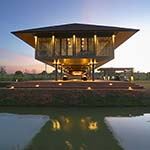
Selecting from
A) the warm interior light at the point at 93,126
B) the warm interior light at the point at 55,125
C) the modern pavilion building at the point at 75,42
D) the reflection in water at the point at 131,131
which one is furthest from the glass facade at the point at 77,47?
the warm interior light at the point at 93,126

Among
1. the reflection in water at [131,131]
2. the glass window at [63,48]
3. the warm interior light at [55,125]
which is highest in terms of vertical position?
the glass window at [63,48]

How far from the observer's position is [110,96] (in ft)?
73.7

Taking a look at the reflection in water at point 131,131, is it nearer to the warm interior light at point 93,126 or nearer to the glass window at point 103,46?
the warm interior light at point 93,126

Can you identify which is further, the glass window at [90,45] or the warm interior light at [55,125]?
the glass window at [90,45]

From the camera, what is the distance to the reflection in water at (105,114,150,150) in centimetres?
974

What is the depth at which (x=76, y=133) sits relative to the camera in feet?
38.3

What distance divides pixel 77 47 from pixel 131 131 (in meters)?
18.5

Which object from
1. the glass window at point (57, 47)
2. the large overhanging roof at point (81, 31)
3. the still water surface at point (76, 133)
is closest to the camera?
the still water surface at point (76, 133)

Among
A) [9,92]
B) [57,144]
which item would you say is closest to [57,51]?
[9,92]

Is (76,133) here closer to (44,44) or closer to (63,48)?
(63,48)

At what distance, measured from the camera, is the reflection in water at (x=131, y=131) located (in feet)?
32.0

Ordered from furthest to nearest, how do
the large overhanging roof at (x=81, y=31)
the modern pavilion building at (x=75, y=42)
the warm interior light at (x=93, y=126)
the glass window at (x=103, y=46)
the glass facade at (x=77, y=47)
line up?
the glass window at (x=103, y=46)
the glass facade at (x=77, y=47)
the modern pavilion building at (x=75, y=42)
the large overhanging roof at (x=81, y=31)
the warm interior light at (x=93, y=126)

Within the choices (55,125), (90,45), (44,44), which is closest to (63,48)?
(44,44)

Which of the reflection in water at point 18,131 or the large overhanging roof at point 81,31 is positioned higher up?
the large overhanging roof at point 81,31
